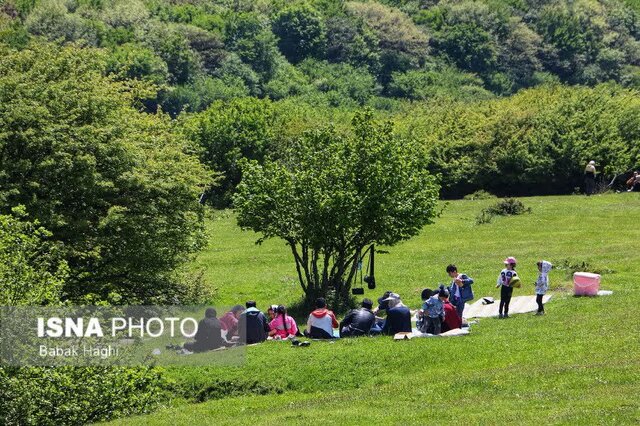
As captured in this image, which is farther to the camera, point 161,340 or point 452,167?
point 452,167

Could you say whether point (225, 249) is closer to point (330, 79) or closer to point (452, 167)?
point (452, 167)

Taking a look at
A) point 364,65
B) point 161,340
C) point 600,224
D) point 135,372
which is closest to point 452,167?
point 600,224

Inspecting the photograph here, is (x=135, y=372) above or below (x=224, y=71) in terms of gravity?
below

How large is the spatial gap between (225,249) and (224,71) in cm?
11460

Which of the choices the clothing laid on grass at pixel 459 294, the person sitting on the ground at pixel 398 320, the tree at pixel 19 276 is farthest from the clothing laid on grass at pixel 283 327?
the tree at pixel 19 276

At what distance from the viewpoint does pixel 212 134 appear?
339 ft

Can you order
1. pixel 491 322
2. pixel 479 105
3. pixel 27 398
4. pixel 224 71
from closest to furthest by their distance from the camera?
pixel 27 398 → pixel 491 322 → pixel 479 105 → pixel 224 71

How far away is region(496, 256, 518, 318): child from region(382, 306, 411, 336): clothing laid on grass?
3.42 metres

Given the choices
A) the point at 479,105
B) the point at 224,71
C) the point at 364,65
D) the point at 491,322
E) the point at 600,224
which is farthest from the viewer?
the point at 364,65

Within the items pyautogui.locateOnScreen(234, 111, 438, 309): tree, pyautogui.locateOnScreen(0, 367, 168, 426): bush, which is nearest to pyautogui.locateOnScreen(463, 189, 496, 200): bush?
pyautogui.locateOnScreen(234, 111, 438, 309): tree

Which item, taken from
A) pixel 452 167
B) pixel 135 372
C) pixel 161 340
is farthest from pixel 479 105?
pixel 135 372

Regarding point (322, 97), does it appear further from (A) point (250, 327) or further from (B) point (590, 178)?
(A) point (250, 327)

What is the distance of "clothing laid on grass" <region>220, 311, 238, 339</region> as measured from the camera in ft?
124

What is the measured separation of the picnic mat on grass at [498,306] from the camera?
132ft
